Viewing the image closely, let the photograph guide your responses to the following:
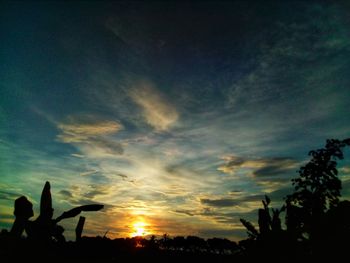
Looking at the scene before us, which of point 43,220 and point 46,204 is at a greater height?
point 46,204

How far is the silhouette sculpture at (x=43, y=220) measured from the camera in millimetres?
4656

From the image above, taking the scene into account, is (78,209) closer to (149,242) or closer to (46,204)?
(46,204)

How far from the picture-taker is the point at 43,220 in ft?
18.7

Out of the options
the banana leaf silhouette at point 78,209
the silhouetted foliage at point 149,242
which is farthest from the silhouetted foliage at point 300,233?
the banana leaf silhouette at point 78,209

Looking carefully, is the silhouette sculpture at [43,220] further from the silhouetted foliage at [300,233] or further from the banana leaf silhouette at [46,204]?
the silhouetted foliage at [300,233]

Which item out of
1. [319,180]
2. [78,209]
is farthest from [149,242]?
[319,180]

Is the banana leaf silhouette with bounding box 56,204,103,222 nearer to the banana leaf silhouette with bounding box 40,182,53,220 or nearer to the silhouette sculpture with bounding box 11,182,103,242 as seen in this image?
the silhouette sculpture with bounding box 11,182,103,242

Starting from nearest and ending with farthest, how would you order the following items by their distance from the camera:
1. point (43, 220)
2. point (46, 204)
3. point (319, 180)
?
point (43, 220), point (46, 204), point (319, 180)

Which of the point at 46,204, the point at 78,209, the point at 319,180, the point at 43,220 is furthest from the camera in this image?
the point at 319,180

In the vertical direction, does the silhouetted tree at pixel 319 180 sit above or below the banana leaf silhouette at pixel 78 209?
above

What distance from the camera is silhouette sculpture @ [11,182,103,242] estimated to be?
15.3 ft

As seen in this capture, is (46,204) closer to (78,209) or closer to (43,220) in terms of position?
(43,220)

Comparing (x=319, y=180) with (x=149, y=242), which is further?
(x=319, y=180)

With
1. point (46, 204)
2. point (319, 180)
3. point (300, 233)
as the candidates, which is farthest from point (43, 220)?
point (319, 180)
